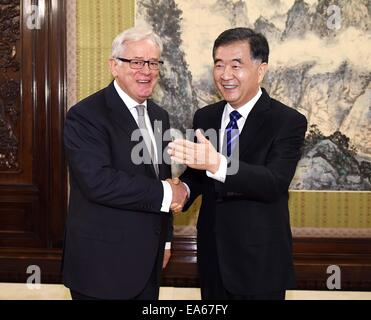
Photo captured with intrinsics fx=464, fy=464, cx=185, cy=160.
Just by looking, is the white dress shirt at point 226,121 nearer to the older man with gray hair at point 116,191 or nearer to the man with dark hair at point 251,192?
the man with dark hair at point 251,192

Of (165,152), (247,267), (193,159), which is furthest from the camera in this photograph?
(165,152)

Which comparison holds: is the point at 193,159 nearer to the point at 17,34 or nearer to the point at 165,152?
the point at 165,152

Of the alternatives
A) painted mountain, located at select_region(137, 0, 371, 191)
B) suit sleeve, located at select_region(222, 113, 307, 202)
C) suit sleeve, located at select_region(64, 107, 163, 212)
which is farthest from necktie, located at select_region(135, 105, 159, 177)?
painted mountain, located at select_region(137, 0, 371, 191)

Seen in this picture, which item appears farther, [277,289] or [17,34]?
[17,34]

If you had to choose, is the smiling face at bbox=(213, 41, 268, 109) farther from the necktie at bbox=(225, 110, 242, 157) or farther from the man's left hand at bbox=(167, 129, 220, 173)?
the man's left hand at bbox=(167, 129, 220, 173)

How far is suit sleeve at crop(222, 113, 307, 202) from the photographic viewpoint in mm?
1786

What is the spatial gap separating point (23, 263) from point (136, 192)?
283 cm

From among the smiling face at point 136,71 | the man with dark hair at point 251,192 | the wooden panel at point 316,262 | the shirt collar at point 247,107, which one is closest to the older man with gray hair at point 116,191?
the smiling face at point 136,71

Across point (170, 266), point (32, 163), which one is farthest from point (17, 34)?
point (170, 266)

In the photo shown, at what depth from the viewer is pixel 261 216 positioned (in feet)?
6.26

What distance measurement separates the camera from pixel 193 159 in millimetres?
1773

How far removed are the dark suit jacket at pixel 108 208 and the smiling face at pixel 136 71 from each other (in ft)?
0.29

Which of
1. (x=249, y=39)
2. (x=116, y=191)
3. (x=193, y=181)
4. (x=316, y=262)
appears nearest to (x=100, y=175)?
(x=116, y=191)

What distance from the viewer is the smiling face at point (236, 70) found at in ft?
6.41
